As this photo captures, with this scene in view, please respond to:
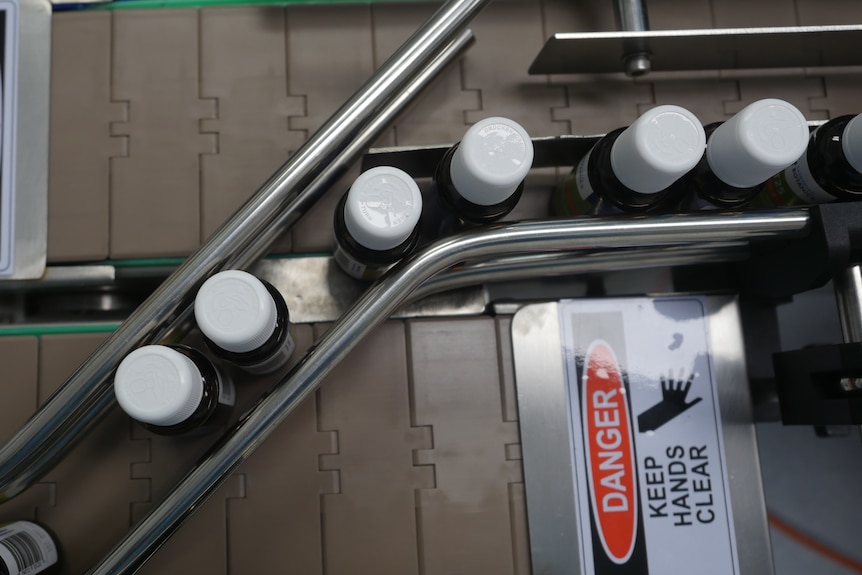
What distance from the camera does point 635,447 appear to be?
39 centimetres

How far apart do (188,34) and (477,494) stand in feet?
1.18

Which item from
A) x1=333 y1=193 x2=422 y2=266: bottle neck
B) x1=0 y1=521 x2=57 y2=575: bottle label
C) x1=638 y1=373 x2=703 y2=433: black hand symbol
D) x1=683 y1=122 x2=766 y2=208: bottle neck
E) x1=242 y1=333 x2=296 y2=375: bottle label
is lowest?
x1=0 y1=521 x2=57 y2=575: bottle label

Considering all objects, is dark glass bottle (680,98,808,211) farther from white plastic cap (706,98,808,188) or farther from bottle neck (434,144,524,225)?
bottle neck (434,144,524,225)

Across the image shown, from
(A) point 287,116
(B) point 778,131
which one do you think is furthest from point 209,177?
(B) point 778,131

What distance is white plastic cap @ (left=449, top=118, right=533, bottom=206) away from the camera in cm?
30

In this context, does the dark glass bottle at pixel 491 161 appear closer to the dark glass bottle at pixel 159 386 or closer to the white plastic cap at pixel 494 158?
the white plastic cap at pixel 494 158

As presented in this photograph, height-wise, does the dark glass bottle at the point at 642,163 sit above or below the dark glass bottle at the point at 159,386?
above

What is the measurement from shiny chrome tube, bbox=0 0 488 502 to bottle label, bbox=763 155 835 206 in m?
0.21

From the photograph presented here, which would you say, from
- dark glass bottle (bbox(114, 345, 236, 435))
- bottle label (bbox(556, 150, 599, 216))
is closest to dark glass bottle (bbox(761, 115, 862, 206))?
bottle label (bbox(556, 150, 599, 216))

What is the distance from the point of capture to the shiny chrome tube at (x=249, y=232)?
13.2 inches

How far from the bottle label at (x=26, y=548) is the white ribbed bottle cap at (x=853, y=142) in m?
0.49

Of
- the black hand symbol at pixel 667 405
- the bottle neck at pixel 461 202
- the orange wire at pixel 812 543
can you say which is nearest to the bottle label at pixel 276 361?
the bottle neck at pixel 461 202

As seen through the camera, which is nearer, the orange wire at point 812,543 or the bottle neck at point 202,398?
the bottle neck at point 202,398

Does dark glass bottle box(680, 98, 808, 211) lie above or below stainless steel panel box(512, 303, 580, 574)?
above
